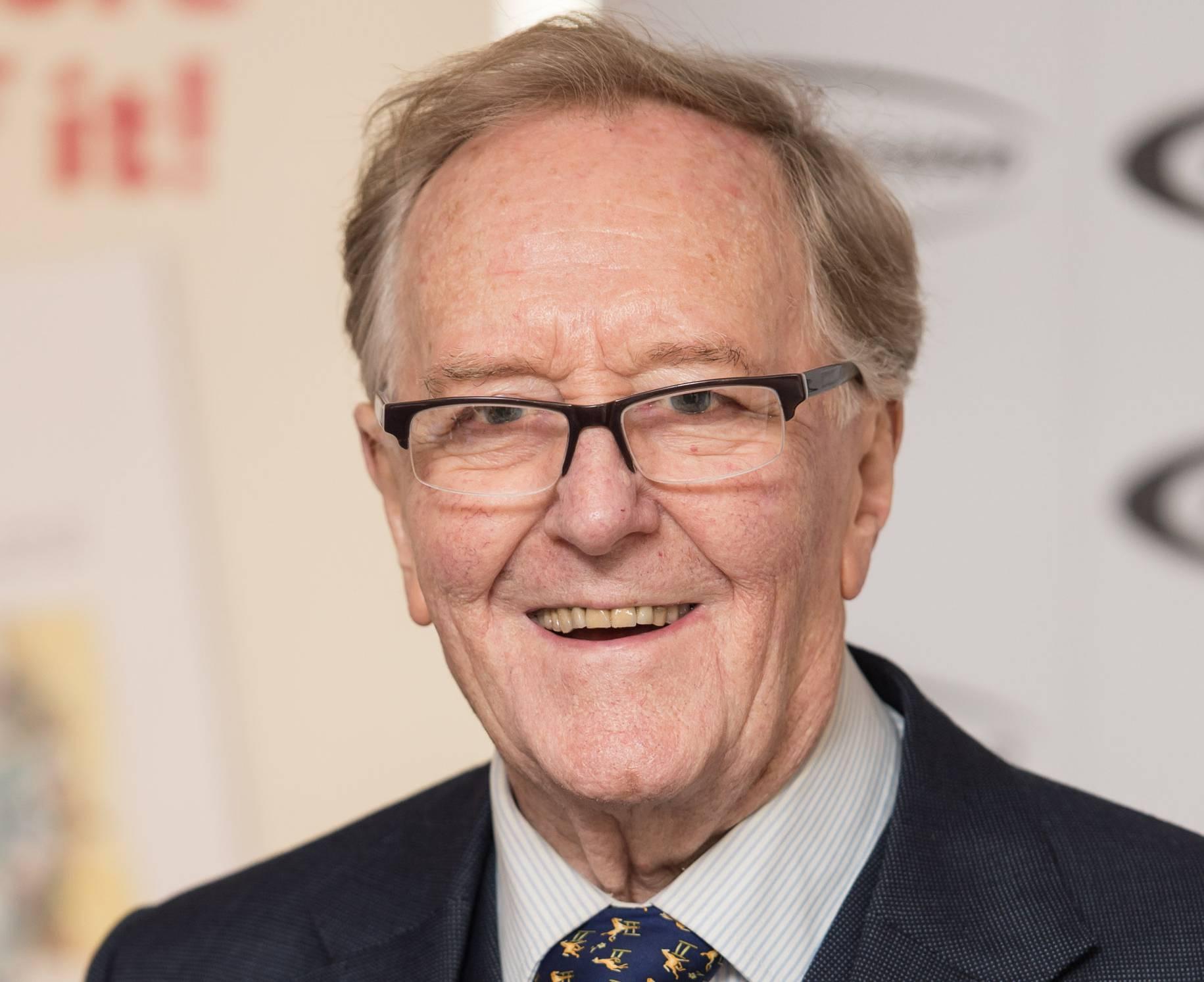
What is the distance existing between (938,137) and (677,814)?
171 cm

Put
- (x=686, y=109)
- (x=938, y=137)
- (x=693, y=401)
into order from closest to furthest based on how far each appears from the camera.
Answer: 1. (x=693, y=401)
2. (x=686, y=109)
3. (x=938, y=137)

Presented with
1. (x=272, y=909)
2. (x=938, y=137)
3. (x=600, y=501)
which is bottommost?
(x=272, y=909)

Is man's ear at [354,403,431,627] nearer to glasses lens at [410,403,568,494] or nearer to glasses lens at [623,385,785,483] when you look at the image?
glasses lens at [410,403,568,494]

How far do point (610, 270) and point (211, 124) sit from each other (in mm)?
1959

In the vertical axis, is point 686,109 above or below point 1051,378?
above

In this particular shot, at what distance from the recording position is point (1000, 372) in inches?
115

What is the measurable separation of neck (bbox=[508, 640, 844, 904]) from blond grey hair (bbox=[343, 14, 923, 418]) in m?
0.36

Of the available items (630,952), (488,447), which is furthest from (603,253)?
(630,952)

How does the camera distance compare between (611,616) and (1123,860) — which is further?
(1123,860)

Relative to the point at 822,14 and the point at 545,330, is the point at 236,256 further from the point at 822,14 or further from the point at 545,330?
the point at 545,330

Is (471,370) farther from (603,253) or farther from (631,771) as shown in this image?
(631,771)

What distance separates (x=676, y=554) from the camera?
1.71 m

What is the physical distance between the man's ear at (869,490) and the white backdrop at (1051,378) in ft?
2.95

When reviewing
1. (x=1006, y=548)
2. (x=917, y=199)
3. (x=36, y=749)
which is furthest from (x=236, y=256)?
(x=1006, y=548)
